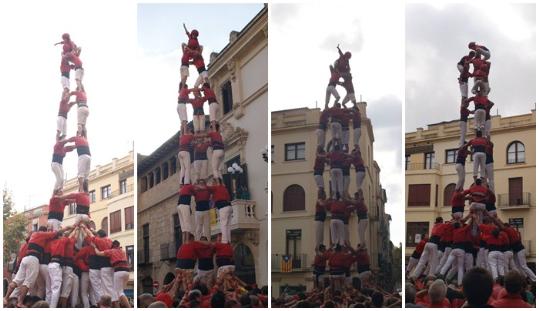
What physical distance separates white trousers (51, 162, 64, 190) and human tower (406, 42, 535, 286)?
353cm

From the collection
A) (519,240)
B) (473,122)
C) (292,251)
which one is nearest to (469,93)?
(473,122)

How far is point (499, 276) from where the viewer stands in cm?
816

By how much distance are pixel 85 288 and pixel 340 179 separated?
271 cm

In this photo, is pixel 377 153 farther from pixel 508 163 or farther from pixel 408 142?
pixel 508 163

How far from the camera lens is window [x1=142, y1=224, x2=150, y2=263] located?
8258 millimetres

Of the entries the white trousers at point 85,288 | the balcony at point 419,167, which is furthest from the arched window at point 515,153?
Result: the white trousers at point 85,288

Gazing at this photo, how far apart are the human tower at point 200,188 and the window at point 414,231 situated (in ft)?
5.58

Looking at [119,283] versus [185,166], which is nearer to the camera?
[119,283]

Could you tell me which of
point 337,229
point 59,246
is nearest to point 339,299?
point 337,229

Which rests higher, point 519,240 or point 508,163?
point 508,163

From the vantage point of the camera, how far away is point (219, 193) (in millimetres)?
8438

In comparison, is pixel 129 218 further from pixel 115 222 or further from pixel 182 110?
pixel 182 110

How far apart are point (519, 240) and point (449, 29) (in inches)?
85.0

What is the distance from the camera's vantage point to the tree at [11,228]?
8352mm
